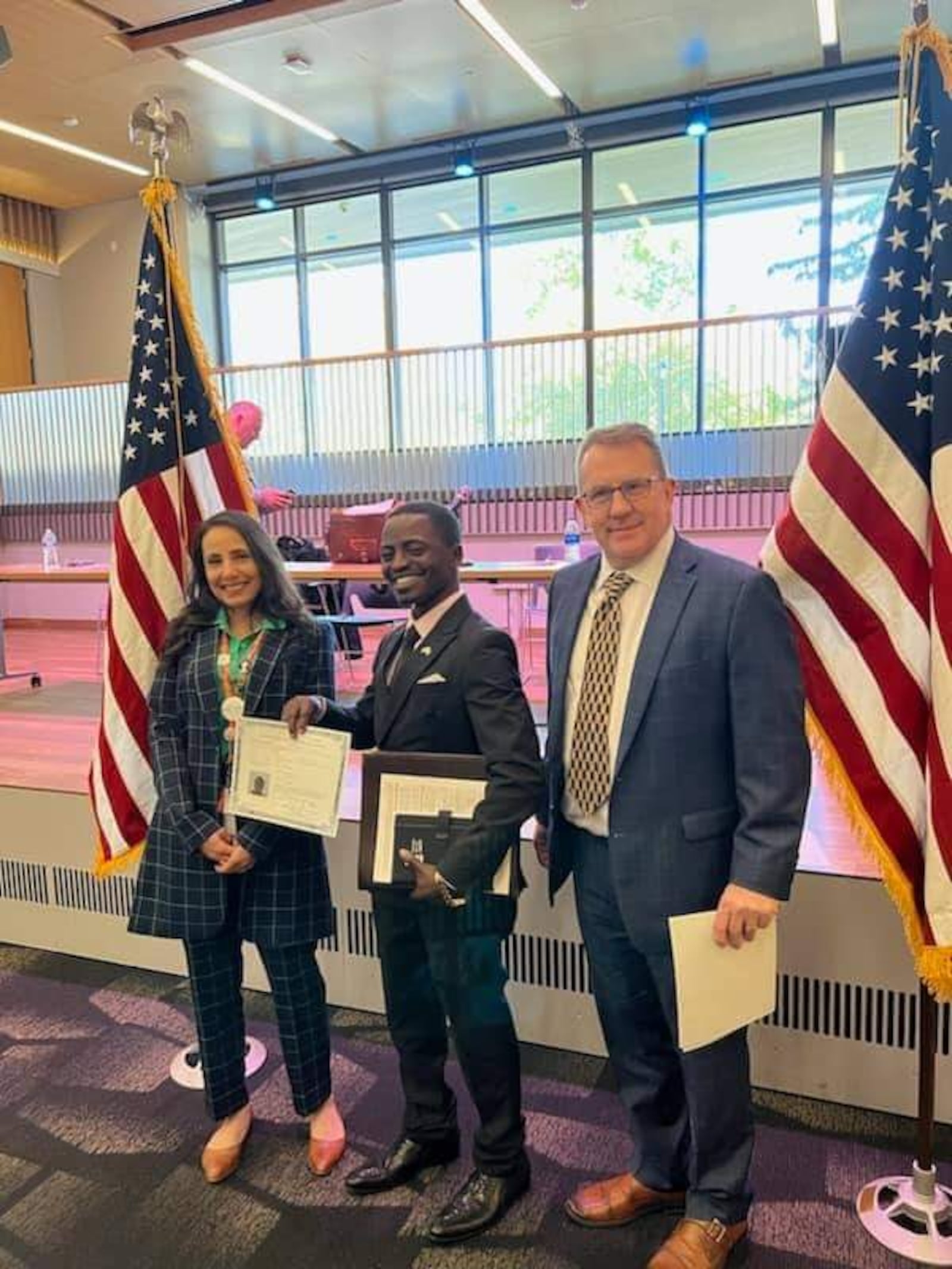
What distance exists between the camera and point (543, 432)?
8.51 meters

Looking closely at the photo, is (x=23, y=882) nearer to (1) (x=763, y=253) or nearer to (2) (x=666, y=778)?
(2) (x=666, y=778)

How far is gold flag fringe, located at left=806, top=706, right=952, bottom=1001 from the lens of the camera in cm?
177

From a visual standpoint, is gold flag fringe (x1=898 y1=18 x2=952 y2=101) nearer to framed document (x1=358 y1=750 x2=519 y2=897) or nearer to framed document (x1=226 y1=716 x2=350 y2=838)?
framed document (x1=358 y1=750 x2=519 y2=897)

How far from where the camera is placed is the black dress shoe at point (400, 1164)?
211cm

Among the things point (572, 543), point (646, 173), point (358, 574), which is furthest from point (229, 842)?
point (646, 173)

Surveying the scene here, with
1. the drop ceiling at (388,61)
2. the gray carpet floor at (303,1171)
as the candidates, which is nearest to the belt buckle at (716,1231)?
the gray carpet floor at (303,1171)

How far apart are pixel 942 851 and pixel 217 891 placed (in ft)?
4.88

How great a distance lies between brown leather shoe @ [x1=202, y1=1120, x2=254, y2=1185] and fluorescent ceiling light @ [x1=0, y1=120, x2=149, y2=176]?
8.81 metres

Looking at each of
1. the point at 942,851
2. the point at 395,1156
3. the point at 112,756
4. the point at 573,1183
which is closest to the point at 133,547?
the point at 112,756

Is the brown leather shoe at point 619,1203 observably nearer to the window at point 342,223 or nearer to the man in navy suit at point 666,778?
the man in navy suit at point 666,778

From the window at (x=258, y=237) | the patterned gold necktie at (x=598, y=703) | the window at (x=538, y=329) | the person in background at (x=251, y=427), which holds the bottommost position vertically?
the patterned gold necktie at (x=598, y=703)

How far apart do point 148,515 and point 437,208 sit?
8075mm

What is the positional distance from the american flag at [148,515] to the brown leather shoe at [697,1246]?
64.7 inches

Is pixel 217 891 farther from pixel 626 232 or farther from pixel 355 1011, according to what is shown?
pixel 626 232
